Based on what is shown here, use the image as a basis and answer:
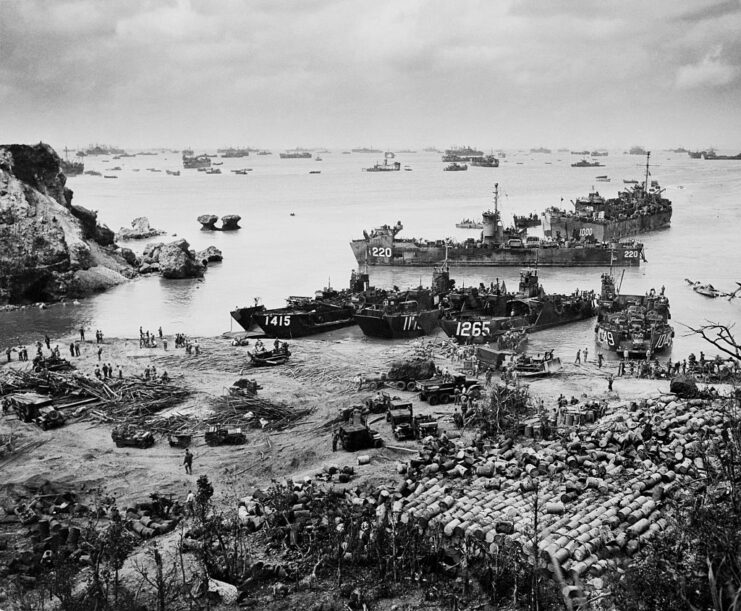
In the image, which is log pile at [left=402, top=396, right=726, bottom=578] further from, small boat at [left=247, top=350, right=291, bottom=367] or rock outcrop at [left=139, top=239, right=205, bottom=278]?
rock outcrop at [left=139, top=239, right=205, bottom=278]

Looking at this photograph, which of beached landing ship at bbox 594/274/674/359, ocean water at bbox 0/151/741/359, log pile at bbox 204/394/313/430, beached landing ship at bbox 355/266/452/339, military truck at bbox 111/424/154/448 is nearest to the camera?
military truck at bbox 111/424/154/448

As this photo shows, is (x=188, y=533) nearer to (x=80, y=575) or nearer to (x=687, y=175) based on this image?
(x=80, y=575)

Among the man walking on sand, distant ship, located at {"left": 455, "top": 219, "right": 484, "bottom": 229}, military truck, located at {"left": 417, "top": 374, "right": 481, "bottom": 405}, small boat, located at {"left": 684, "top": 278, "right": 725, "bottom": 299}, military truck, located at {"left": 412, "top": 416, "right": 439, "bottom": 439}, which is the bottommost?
the man walking on sand

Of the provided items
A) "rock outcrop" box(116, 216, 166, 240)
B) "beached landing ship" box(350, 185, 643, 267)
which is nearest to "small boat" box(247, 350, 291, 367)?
"beached landing ship" box(350, 185, 643, 267)

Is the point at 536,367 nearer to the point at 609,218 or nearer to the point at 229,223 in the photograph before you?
the point at 609,218

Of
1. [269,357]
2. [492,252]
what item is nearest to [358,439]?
[269,357]

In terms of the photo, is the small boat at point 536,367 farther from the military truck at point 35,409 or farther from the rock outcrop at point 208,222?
the rock outcrop at point 208,222

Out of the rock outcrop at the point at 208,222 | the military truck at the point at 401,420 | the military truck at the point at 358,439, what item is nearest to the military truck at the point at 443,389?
the military truck at the point at 401,420
